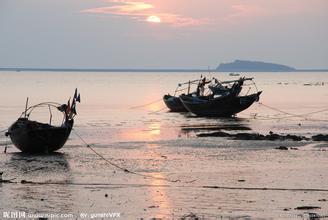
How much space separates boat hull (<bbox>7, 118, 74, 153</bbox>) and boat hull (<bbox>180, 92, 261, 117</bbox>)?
2362 centimetres

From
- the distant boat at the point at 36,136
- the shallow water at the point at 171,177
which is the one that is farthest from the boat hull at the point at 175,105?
the distant boat at the point at 36,136

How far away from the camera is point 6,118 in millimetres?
47688

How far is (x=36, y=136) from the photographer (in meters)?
26.2

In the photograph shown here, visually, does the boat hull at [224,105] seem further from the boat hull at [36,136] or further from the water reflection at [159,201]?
the water reflection at [159,201]

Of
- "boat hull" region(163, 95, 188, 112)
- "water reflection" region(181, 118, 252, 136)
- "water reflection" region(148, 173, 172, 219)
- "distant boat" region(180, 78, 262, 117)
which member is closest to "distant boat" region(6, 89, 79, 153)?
"water reflection" region(148, 173, 172, 219)

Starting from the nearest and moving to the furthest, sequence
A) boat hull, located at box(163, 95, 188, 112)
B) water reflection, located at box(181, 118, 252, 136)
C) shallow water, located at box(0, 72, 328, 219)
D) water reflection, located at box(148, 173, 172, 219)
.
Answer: water reflection, located at box(148, 173, 172, 219)
shallow water, located at box(0, 72, 328, 219)
water reflection, located at box(181, 118, 252, 136)
boat hull, located at box(163, 95, 188, 112)

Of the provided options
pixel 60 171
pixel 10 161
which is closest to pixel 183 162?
pixel 60 171

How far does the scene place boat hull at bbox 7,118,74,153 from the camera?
26219 millimetres

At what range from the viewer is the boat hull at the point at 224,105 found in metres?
48.9

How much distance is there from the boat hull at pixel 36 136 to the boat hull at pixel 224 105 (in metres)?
23.6

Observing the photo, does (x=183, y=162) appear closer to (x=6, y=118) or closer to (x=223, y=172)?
(x=223, y=172)

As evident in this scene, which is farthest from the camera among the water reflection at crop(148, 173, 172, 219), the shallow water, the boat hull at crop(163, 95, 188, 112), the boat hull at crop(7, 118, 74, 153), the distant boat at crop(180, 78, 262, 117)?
the boat hull at crop(163, 95, 188, 112)

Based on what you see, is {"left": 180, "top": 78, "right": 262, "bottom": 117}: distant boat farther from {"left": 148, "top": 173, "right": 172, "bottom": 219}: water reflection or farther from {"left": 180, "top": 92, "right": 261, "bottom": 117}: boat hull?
{"left": 148, "top": 173, "right": 172, "bottom": 219}: water reflection

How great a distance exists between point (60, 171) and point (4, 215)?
23.8ft
